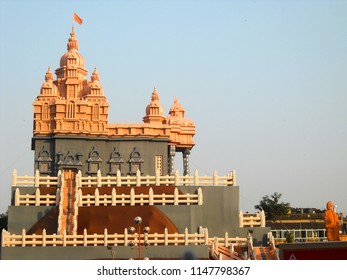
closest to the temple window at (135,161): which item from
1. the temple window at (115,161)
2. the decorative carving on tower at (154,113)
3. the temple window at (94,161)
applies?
the temple window at (115,161)

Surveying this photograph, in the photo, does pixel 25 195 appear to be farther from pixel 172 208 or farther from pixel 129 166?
pixel 129 166

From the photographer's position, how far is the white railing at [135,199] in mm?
37625

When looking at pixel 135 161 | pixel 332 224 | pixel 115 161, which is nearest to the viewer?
pixel 332 224

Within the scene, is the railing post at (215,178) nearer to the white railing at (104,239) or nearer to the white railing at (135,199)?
the white railing at (135,199)

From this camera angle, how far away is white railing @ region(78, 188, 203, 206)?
37.6m

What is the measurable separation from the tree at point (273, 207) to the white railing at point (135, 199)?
43237 mm

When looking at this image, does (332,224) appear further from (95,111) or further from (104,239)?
(95,111)

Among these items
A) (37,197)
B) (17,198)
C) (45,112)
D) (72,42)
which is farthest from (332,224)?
(72,42)

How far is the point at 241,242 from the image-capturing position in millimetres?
38312

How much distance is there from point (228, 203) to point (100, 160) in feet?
87.8

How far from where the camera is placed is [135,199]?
127 ft

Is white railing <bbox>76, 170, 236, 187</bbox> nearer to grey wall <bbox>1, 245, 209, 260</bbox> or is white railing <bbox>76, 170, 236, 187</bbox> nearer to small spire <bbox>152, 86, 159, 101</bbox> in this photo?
grey wall <bbox>1, 245, 209, 260</bbox>

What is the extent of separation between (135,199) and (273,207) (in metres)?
46.7

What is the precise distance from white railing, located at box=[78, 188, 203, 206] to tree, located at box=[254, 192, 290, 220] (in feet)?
142
